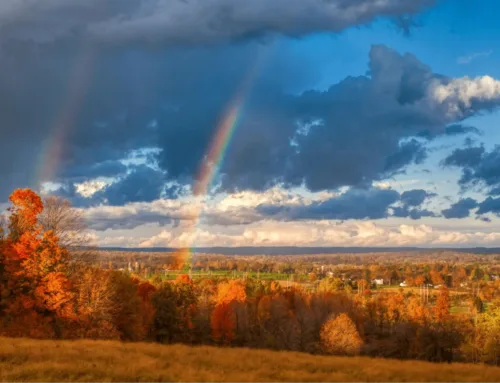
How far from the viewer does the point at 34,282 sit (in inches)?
1650

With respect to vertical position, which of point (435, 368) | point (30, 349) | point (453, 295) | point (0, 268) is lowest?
point (453, 295)

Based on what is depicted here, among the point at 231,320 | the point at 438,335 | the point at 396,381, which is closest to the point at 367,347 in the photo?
the point at 438,335

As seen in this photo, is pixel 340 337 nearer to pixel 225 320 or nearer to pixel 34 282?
pixel 225 320

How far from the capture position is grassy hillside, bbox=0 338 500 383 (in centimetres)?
1773

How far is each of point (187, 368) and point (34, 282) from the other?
2647 centimetres

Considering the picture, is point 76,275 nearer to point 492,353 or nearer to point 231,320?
point 231,320

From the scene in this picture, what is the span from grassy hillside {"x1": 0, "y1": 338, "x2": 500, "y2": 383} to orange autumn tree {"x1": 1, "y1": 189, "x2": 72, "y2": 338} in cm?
1773

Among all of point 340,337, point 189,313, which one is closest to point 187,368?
point 340,337

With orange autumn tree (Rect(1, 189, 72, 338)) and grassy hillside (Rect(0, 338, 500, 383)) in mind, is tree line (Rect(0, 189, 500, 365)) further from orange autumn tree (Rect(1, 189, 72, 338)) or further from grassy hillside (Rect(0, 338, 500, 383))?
grassy hillside (Rect(0, 338, 500, 383))

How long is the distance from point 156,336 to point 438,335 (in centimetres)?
3805

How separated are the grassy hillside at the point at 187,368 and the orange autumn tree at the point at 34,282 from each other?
17728mm

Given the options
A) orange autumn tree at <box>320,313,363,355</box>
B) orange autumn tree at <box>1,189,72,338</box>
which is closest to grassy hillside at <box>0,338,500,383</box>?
orange autumn tree at <box>1,189,72,338</box>

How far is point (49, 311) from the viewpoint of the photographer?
4353 cm

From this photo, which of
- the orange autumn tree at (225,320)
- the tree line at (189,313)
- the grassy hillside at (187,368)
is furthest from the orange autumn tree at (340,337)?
the grassy hillside at (187,368)
